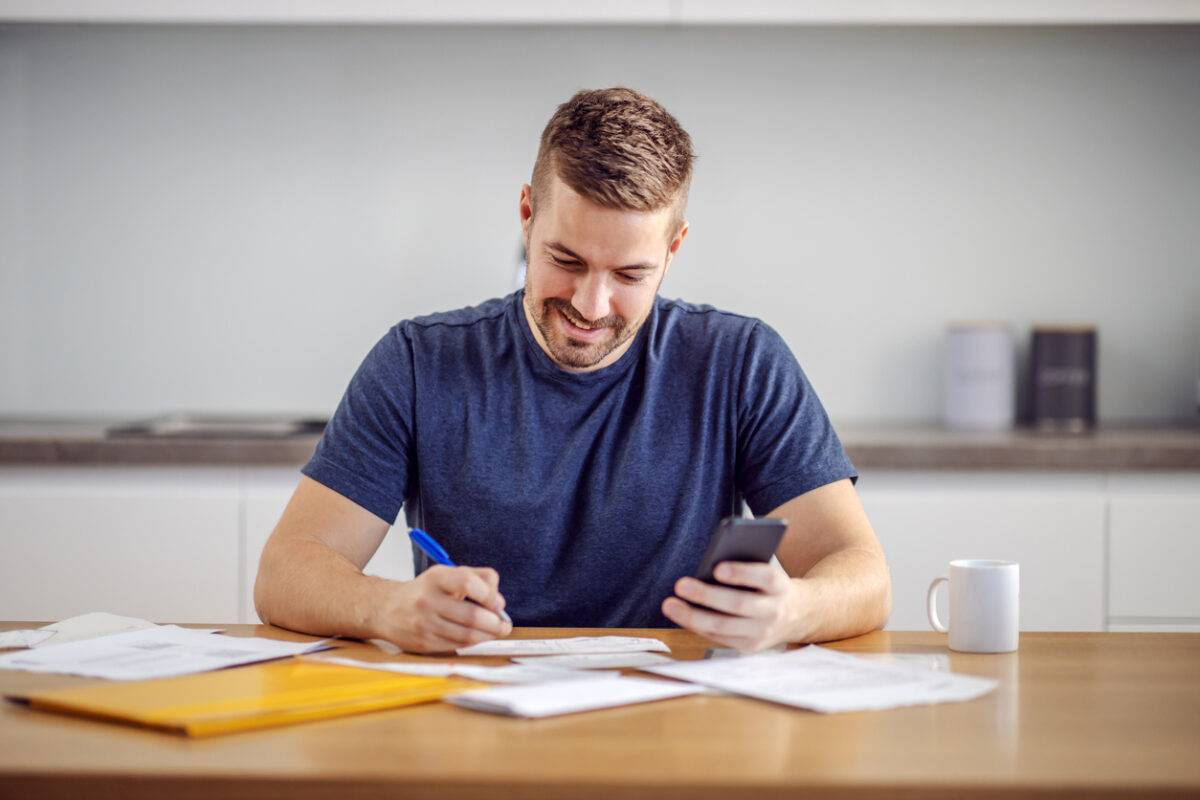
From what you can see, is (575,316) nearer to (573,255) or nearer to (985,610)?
(573,255)

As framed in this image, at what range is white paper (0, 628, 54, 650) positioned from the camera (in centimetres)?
111

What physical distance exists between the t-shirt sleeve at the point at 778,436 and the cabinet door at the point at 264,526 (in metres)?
0.89

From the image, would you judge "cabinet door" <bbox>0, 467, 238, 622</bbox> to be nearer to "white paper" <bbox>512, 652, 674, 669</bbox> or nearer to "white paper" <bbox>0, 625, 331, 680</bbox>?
"white paper" <bbox>0, 625, 331, 680</bbox>

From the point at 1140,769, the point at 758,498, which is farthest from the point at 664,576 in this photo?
the point at 1140,769

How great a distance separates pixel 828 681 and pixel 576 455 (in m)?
0.57

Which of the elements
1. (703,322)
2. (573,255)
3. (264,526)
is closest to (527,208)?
(573,255)

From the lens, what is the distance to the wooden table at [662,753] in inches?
27.9

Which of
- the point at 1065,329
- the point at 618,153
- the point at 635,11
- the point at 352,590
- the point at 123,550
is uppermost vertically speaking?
the point at 635,11

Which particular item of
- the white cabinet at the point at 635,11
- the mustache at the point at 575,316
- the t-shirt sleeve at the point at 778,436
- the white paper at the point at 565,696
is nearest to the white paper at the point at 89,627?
the white paper at the point at 565,696

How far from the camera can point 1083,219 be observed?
2.74 meters

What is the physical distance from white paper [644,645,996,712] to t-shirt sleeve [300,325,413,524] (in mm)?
528

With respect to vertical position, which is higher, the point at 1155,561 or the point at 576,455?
the point at 576,455

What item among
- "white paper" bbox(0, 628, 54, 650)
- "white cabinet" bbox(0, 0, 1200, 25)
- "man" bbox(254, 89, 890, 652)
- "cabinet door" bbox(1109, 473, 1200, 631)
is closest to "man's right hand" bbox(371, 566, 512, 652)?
"man" bbox(254, 89, 890, 652)

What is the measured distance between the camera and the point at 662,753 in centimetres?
77
